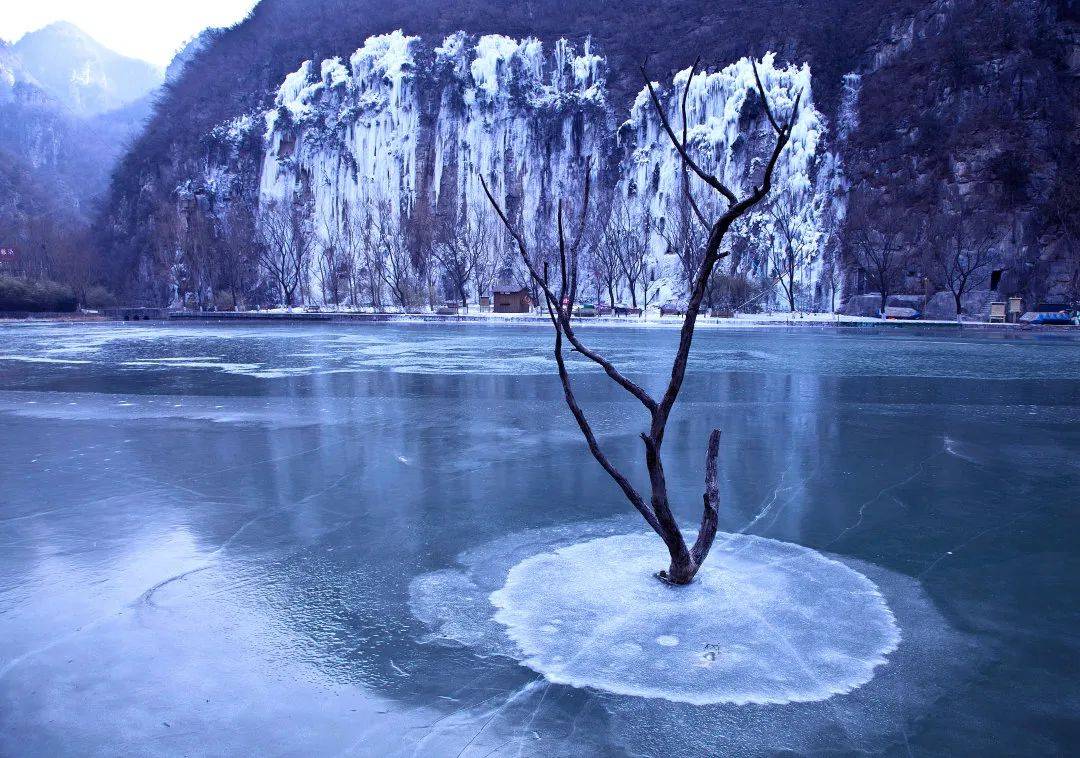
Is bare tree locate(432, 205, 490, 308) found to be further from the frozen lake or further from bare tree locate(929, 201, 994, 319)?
the frozen lake

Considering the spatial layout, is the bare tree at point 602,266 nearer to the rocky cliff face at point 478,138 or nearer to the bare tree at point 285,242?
the rocky cliff face at point 478,138

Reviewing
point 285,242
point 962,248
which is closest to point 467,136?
point 285,242

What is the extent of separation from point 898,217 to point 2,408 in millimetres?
50421

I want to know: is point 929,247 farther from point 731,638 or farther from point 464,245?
point 731,638

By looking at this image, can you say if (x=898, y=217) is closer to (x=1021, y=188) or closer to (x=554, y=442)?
(x=1021, y=188)

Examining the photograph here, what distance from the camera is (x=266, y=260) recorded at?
2571 inches

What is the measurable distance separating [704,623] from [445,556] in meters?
2.06

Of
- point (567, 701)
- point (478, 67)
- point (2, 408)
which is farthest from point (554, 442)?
point (478, 67)

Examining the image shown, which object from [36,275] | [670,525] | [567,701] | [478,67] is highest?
[478,67]

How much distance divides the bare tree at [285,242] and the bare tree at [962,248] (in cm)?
4673

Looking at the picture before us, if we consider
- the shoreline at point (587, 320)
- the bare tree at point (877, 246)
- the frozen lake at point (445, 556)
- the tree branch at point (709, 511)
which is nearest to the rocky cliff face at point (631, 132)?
the bare tree at point (877, 246)

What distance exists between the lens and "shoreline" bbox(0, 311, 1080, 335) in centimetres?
3875

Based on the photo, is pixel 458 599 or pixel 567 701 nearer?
pixel 567 701

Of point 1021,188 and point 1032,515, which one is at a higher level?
point 1021,188
